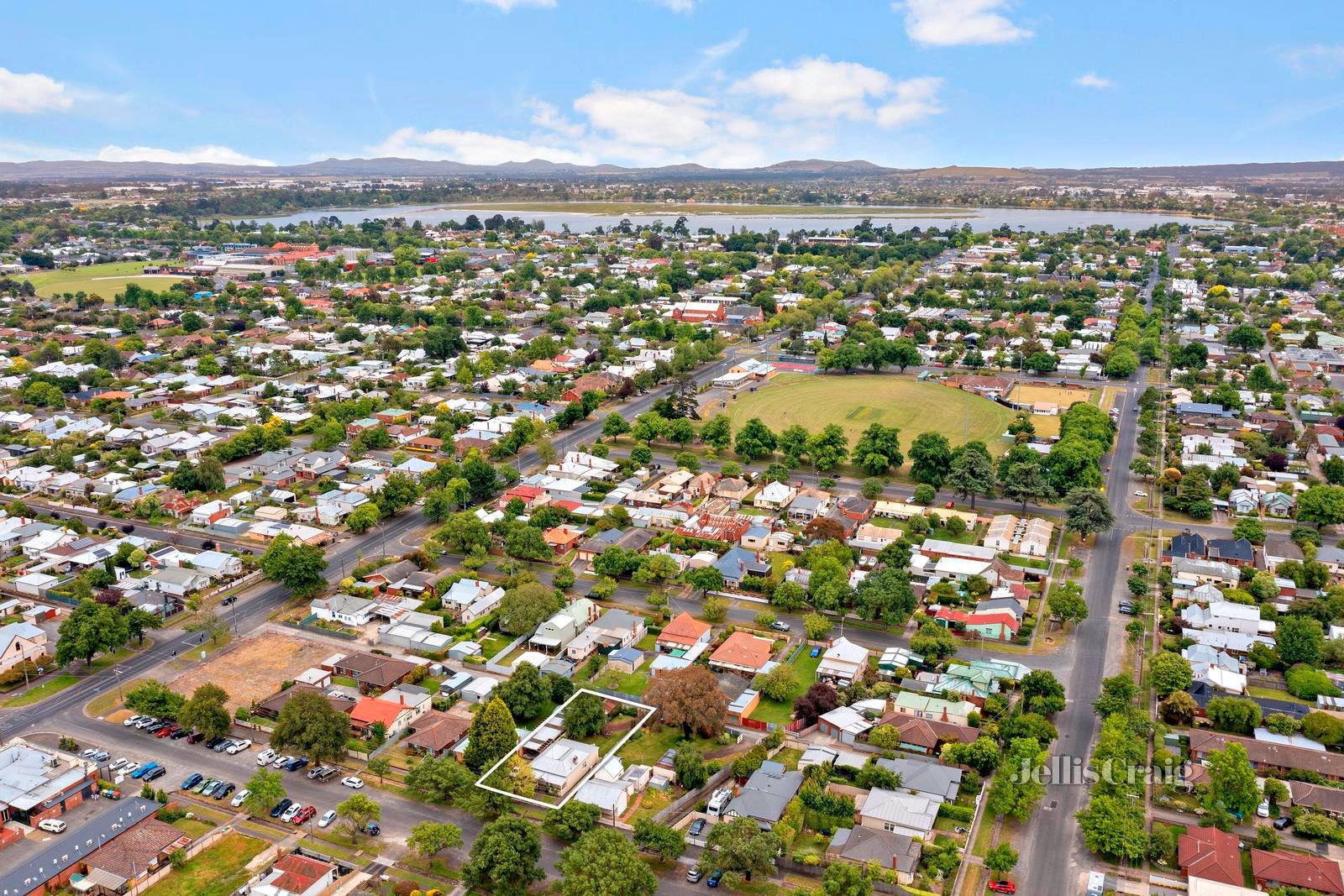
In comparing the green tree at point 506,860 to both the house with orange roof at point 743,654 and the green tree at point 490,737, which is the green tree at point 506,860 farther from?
the house with orange roof at point 743,654

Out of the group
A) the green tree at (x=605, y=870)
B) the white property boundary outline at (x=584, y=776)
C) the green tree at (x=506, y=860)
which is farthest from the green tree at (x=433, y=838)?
the green tree at (x=605, y=870)

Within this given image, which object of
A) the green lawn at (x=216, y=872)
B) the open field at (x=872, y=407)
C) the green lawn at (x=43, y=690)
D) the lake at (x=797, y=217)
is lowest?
the green lawn at (x=216, y=872)

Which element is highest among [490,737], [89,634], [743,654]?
[89,634]

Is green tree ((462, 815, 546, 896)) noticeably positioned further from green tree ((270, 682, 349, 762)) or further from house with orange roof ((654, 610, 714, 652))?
house with orange roof ((654, 610, 714, 652))

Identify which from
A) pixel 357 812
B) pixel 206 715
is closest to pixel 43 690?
pixel 206 715

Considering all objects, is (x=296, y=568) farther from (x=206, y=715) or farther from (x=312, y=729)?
(x=312, y=729)

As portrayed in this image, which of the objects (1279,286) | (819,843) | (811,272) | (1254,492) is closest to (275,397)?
(819,843)
